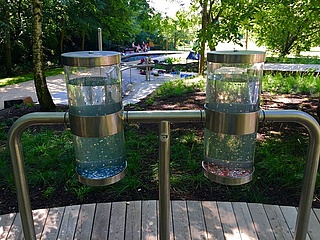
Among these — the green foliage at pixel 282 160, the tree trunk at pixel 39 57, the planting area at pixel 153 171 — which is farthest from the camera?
the tree trunk at pixel 39 57

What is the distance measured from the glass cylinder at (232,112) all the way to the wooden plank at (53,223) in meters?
1.29

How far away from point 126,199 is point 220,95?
5.40 feet

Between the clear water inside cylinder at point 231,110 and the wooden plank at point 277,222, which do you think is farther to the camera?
the wooden plank at point 277,222

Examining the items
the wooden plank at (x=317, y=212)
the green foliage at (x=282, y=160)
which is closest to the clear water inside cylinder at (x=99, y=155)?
the wooden plank at (x=317, y=212)

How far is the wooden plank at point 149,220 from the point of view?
75.9 inches

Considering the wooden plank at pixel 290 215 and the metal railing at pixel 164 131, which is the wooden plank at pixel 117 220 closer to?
the metal railing at pixel 164 131

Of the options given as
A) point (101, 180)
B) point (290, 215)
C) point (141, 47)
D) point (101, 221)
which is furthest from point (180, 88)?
point (141, 47)

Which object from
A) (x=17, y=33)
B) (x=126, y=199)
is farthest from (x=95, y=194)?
(x=17, y=33)

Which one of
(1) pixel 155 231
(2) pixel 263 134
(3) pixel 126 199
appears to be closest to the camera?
(1) pixel 155 231

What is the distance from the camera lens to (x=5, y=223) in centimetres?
205

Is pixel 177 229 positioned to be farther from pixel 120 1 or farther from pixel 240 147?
pixel 120 1

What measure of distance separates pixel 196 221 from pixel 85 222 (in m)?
0.78

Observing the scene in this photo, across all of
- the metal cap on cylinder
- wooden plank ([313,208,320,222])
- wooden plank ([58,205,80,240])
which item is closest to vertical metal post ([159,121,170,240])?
the metal cap on cylinder

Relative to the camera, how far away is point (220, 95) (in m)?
1.08
